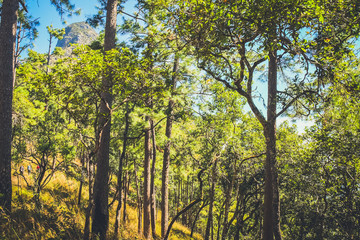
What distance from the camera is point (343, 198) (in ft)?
32.0

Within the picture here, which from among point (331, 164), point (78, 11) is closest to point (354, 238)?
point (331, 164)

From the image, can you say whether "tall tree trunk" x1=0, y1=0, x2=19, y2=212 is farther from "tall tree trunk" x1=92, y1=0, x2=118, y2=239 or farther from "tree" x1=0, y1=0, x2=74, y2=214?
"tall tree trunk" x1=92, y1=0, x2=118, y2=239

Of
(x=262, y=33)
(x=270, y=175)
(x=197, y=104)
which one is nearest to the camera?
(x=262, y=33)

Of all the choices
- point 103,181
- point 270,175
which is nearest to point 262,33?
point 270,175

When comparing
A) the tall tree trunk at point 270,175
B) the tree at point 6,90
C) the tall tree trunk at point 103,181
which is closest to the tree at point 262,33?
the tall tree trunk at point 270,175

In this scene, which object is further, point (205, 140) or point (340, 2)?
point (205, 140)

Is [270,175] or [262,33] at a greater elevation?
[262,33]

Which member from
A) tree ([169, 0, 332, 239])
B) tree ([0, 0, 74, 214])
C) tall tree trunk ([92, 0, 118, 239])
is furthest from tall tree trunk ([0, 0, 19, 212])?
tree ([169, 0, 332, 239])

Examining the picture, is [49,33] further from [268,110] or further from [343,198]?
[343,198]

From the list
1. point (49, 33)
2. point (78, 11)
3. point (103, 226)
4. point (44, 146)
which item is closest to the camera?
point (103, 226)

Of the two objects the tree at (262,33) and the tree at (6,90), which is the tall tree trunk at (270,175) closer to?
the tree at (262,33)

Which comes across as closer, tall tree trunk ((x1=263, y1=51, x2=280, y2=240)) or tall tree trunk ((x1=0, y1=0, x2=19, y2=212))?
tall tree trunk ((x1=0, y1=0, x2=19, y2=212))

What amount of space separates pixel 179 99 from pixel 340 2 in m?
5.18

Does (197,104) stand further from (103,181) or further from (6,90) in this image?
(6,90)
